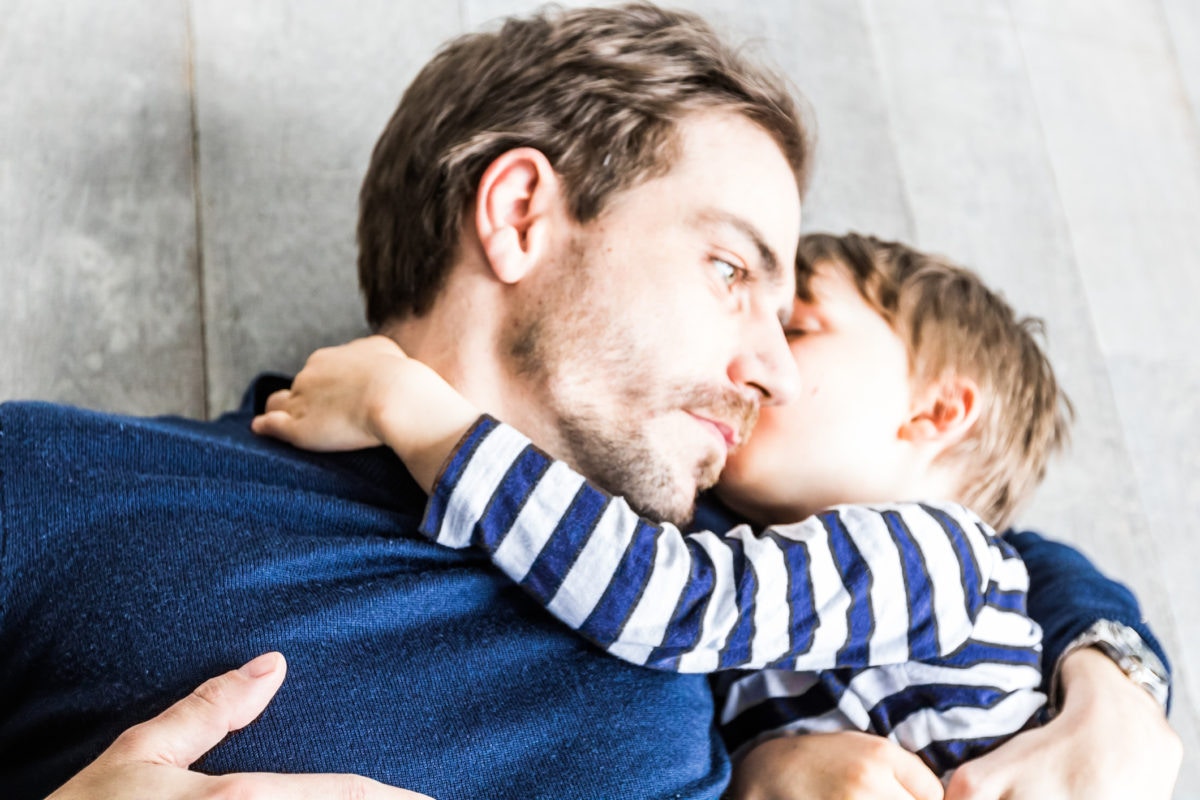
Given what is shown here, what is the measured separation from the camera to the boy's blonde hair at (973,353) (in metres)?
1.33

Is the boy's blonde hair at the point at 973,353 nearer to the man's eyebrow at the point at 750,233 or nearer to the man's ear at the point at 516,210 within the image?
the man's eyebrow at the point at 750,233

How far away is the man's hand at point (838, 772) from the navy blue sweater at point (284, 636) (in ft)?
0.25

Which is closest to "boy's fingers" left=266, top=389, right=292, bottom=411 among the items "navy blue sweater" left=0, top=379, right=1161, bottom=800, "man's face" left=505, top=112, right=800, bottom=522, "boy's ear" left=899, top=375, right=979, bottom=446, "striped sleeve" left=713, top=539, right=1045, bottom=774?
"navy blue sweater" left=0, top=379, right=1161, bottom=800

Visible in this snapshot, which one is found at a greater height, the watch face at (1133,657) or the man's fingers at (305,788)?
the man's fingers at (305,788)

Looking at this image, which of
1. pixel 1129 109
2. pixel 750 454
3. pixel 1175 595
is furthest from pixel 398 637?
pixel 1129 109

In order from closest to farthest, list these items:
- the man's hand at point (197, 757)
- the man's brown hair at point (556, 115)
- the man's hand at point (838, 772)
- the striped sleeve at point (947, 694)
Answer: the man's hand at point (197, 757) → the man's hand at point (838, 772) → the striped sleeve at point (947, 694) → the man's brown hair at point (556, 115)

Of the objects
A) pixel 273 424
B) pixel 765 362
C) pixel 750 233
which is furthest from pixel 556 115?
pixel 273 424

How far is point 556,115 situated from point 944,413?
635 millimetres

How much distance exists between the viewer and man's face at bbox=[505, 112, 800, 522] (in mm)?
1145

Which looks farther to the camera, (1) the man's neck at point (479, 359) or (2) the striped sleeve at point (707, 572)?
(1) the man's neck at point (479, 359)

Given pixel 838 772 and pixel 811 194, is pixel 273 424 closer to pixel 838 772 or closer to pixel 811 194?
pixel 838 772

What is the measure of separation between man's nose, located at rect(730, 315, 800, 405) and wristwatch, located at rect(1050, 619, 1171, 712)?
475 mm

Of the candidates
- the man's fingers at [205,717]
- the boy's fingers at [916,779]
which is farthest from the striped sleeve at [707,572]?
the man's fingers at [205,717]

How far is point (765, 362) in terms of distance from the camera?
1190mm
